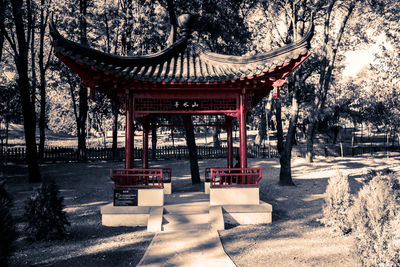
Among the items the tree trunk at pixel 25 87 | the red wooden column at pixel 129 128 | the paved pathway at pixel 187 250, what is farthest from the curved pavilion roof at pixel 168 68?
the tree trunk at pixel 25 87

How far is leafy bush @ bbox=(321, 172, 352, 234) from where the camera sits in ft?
21.7

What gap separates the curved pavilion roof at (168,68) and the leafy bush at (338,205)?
10.5ft

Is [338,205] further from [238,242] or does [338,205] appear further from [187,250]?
[187,250]

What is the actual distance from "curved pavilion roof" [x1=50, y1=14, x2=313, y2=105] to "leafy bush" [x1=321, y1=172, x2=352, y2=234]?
3208mm

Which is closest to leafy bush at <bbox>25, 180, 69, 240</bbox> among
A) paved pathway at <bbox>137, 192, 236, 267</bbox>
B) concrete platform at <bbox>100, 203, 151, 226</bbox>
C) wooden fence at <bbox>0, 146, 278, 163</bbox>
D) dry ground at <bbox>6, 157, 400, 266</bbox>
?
dry ground at <bbox>6, 157, 400, 266</bbox>

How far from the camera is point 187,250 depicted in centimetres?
571

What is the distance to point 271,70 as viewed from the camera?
23.0 feet

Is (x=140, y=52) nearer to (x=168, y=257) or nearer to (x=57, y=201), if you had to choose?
(x=57, y=201)

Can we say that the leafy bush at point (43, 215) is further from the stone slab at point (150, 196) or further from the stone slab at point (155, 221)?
the stone slab at point (155, 221)

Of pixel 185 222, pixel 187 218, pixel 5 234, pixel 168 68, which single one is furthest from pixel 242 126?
pixel 5 234

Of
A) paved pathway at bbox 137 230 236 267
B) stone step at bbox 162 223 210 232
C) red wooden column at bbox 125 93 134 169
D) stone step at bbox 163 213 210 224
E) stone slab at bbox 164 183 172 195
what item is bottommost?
paved pathway at bbox 137 230 236 267

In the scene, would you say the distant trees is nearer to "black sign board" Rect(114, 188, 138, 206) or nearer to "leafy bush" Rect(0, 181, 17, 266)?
"black sign board" Rect(114, 188, 138, 206)

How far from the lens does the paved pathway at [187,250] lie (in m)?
5.21

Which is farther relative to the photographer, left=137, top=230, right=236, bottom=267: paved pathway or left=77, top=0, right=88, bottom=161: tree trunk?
left=77, top=0, right=88, bottom=161: tree trunk
